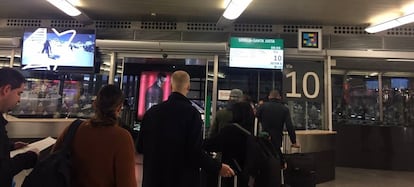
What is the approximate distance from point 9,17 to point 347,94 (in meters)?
7.25

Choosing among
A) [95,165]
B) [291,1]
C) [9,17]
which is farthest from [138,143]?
[9,17]

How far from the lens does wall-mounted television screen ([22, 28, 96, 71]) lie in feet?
18.4

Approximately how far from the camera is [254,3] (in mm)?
4812

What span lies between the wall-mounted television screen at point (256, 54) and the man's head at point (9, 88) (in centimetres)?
433

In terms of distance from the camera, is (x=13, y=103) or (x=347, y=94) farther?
(x=347, y=94)

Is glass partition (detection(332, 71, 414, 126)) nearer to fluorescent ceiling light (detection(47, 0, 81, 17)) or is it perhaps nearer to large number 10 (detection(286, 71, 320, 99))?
large number 10 (detection(286, 71, 320, 99))

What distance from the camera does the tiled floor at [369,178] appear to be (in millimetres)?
5477

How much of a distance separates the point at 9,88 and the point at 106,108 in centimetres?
42

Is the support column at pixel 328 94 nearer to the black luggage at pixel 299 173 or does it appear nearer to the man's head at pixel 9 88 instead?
the black luggage at pixel 299 173

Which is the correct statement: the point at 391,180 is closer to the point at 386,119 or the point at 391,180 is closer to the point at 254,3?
the point at 386,119

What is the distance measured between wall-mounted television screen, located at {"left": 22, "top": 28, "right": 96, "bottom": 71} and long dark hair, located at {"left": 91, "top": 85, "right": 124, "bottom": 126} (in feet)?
14.5

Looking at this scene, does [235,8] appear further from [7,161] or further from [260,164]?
[7,161]

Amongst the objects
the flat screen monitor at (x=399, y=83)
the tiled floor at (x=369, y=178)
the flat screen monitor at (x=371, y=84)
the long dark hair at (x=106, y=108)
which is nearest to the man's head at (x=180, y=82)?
the long dark hair at (x=106, y=108)

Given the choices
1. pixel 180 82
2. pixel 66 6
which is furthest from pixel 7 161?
pixel 66 6
